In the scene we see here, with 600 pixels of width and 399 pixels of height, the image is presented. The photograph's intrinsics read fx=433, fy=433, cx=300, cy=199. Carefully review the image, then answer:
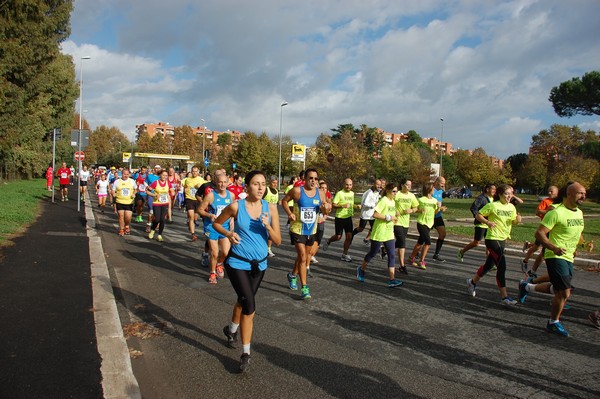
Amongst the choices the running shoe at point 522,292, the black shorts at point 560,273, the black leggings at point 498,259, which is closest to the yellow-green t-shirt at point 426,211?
the black leggings at point 498,259

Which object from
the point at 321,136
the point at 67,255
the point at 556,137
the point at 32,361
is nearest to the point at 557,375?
the point at 32,361

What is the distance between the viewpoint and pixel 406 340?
466cm

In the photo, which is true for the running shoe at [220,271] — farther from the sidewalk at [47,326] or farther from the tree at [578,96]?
the tree at [578,96]

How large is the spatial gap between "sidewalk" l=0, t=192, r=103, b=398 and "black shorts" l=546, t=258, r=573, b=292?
4.86 metres

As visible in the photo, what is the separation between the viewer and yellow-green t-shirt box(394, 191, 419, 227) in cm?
832

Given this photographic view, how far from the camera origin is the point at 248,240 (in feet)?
13.2

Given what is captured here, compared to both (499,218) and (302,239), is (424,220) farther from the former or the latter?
(302,239)

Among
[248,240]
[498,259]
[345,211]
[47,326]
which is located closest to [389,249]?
[498,259]

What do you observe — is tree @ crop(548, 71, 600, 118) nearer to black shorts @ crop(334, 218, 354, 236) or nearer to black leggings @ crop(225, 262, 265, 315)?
black shorts @ crop(334, 218, 354, 236)

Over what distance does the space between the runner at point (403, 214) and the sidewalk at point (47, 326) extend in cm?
523

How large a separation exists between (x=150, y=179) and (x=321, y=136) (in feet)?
132

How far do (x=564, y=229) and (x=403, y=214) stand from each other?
348 centimetres

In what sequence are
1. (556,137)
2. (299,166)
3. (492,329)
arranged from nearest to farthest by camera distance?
(492,329)
(299,166)
(556,137)

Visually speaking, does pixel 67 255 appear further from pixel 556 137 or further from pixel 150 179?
pixel 556 137
